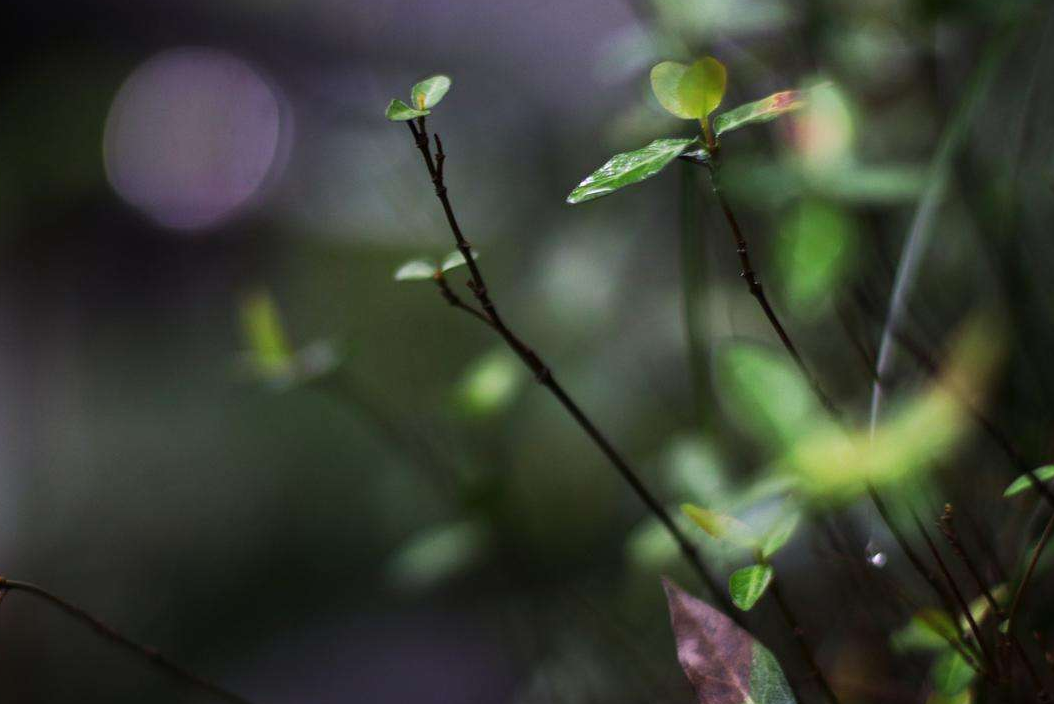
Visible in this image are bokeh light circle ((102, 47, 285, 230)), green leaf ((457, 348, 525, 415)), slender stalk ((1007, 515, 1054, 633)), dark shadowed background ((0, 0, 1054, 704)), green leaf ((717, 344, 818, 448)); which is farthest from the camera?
bokeh light circle ((102, 47, 285, 230))

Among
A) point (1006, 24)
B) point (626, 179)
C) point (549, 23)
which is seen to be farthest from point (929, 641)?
point (549, 23)

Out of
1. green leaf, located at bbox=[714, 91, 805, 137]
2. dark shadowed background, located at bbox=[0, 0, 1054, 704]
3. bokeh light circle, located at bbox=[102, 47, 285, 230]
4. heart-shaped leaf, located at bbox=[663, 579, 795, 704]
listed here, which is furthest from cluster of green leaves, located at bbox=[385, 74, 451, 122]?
bokeh light circle, located at bbox=[102, 47, 285, 230]

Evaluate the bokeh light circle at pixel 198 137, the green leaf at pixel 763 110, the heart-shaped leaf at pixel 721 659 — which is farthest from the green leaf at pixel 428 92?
the bokeh light circle at pixel 198 137

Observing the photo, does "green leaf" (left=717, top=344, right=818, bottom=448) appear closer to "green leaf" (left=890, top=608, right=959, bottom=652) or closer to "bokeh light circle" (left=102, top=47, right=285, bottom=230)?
"green leaf" (left=890, top=608, right=959, bottom=652)

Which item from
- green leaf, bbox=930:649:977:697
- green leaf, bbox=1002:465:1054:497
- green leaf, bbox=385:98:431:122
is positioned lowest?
green leaf, bbox=930:649:977:697

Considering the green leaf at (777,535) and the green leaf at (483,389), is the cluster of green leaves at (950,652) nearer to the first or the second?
the green leaf at (777,535)

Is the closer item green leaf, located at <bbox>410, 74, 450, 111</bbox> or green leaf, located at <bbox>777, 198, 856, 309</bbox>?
green leaf, located at <bbox>410, 74, 450, 111</bbox>
